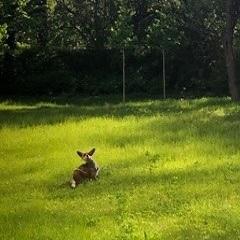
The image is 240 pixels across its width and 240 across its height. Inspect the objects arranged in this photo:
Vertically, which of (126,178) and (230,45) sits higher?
(230,45)

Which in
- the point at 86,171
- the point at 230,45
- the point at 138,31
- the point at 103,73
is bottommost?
the point at 86,171

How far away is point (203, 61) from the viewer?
37.0 metres

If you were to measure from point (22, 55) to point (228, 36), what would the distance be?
14.4m

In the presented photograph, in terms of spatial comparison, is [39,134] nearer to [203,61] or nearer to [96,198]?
[96,198]

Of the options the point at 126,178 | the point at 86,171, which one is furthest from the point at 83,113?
the point at 86,171

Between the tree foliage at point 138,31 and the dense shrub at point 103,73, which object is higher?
the tree foliage at point 138,31

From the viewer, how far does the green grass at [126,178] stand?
8.77 meters

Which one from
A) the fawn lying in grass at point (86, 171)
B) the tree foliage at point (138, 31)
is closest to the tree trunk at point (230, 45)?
the tree foliage at point (138, 31)

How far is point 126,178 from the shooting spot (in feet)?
39.0

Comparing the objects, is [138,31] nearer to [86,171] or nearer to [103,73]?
[103,73]

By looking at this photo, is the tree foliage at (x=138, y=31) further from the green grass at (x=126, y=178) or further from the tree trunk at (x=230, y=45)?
the green grass at (x=126, y=178)

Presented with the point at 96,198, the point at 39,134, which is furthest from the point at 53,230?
the point at 39,134

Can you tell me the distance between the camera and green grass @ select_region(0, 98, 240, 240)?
877 cm

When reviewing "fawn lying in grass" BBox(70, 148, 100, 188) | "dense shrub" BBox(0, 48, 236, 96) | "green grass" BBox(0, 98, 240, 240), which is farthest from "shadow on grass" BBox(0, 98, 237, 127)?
"dense shrub" BBox(0, 48, 236, 96)
